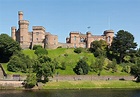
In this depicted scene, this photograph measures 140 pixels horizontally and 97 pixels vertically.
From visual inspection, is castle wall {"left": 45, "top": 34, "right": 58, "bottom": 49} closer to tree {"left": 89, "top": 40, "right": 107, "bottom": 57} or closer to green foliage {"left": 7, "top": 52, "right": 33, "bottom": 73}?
tree {"left": 89, "top": 40, "right": 107, "bottom": 57}

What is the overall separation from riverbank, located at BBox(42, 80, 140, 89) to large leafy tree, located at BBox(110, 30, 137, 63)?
22015 millimetres

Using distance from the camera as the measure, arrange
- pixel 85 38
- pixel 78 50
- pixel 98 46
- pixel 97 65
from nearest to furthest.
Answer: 1. pixel 97 65
2. pixel 78 50
3. pixel 98 46
4. pixel 85 38

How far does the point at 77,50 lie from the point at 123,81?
27.9 m

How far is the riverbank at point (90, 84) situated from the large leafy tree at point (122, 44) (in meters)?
22.0

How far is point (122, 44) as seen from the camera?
300 feet

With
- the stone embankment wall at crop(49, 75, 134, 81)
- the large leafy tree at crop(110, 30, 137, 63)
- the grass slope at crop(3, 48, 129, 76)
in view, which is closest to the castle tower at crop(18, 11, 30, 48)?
the grass slope at crop(3, 48, 129, 76)

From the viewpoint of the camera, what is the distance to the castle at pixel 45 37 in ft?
325

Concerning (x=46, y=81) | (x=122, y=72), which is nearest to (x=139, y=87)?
(x=122, y=72)

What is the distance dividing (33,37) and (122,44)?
32.6 meters

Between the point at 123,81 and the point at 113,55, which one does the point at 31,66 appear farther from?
the point at 113,55

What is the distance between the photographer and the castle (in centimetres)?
9912

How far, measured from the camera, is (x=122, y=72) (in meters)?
81.4

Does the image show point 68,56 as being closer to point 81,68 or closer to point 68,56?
point 68,56

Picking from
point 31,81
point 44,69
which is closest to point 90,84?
point 44,69
